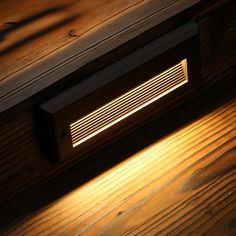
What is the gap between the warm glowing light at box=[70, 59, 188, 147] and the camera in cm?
183

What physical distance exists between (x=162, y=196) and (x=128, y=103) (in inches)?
11.6

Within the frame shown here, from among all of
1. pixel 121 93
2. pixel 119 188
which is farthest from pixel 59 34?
pixel 119 188

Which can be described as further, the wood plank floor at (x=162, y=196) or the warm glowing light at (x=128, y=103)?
the warm glowing light at (x=128, y=103)

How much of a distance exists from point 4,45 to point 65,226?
19.7 inches

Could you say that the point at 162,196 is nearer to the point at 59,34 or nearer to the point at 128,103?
the point at 128,103

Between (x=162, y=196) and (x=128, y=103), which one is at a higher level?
(x=128, y=103)

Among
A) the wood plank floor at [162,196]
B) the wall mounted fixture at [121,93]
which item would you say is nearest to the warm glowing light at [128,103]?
the wall mounted fixture at [121,93]

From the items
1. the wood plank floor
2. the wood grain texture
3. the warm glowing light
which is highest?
the wood grain texture

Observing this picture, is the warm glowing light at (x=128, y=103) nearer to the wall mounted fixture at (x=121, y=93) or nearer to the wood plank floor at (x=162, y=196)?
the wall mounted fixture at (x=121, y=93)

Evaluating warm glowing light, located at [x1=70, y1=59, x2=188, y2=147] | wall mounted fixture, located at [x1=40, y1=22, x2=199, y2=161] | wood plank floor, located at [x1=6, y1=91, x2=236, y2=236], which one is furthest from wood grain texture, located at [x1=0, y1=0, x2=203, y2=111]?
wood plank floor, located at [x1=6, y1=91, x2=236, y2=236]

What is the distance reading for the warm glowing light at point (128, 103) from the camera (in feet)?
6.01

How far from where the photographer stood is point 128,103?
6.24 ft

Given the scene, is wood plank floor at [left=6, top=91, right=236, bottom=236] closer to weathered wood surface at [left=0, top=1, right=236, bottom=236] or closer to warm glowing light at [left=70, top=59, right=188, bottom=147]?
weathered wood surface at [left=0, top=1, right=236, bottom=236]

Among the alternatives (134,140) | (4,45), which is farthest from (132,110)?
(4,45)
